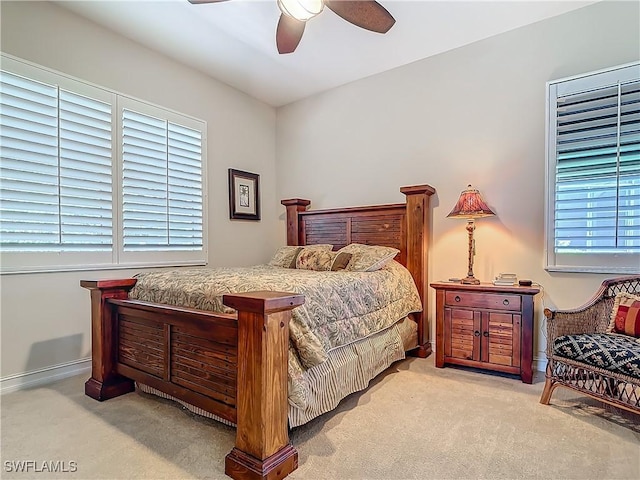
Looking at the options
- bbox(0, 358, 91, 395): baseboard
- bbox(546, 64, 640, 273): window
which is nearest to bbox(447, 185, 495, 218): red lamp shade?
bbox(546, 64, 640, 273): window

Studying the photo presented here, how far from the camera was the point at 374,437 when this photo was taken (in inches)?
72.4

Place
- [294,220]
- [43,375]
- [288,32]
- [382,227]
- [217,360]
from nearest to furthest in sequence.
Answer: [217,360] < [288,32] < [43,375] < [382,227] < [294,220]

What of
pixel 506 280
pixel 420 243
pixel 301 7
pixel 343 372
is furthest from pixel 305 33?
pixel 343 372

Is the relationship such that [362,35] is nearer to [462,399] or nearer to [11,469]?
[462,399]

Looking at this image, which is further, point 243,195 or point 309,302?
point 243,195

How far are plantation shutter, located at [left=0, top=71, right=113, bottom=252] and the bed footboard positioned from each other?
71cm

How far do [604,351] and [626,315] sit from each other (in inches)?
17.7

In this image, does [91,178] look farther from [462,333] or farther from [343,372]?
[462,333]

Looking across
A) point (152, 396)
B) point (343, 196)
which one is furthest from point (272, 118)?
point (152, 396)

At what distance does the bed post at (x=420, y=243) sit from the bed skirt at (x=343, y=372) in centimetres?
38

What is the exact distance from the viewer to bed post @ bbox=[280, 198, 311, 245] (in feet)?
14.0

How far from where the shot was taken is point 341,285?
2344mm

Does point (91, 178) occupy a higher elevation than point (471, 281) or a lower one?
higher

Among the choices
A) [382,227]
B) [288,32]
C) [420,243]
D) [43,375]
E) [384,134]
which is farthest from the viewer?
[384,134]
